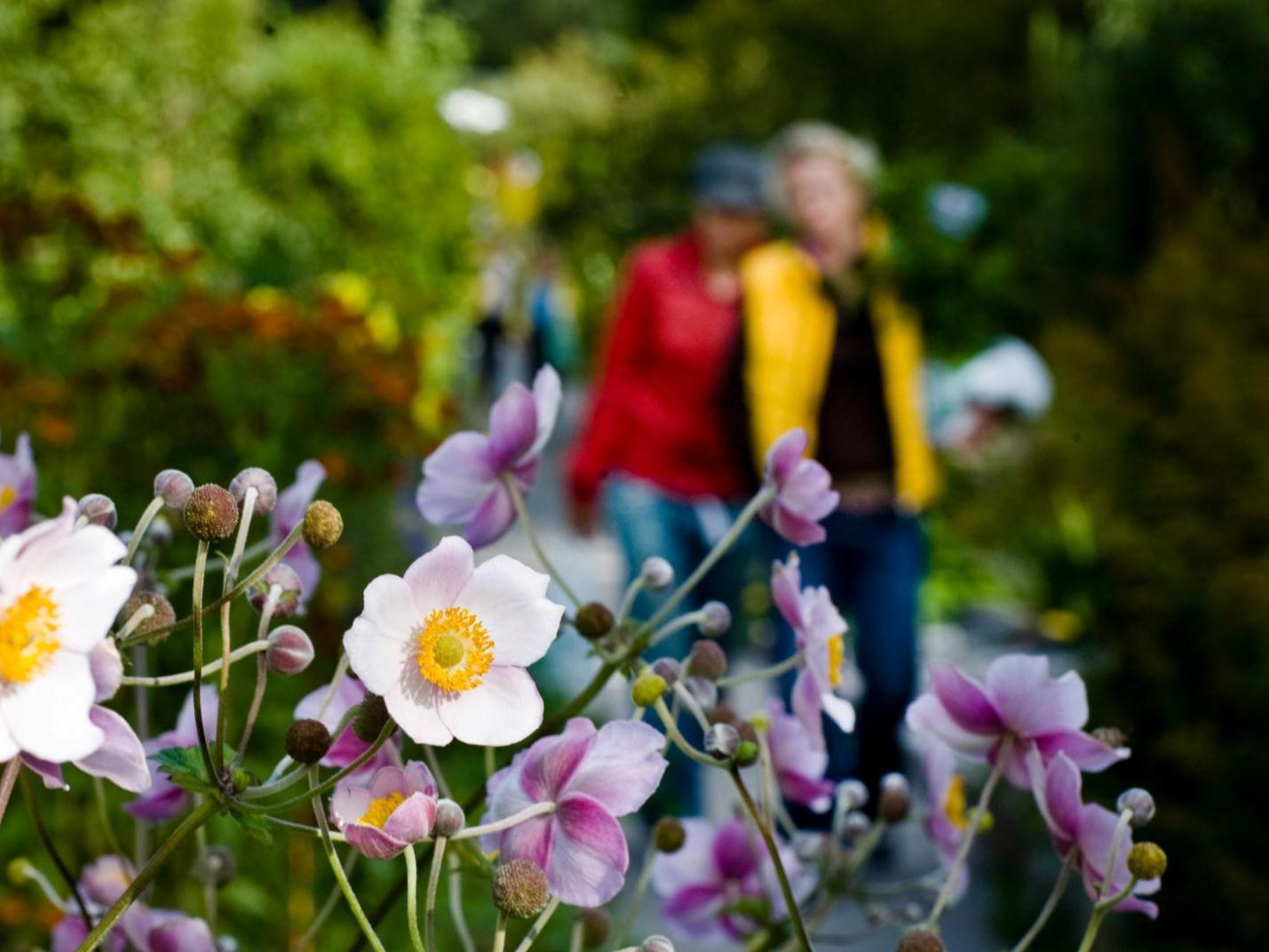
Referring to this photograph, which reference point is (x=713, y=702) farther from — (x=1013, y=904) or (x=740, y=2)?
(x=740, y=2)

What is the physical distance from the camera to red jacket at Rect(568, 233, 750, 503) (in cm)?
365

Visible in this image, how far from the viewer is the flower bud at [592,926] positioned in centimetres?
80

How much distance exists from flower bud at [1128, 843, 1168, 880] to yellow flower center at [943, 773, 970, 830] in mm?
238

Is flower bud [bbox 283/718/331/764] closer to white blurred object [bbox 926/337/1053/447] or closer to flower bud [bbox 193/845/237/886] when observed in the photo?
flower bud [bbox 193/845/237/886]

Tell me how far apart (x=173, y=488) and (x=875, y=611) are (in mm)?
3107

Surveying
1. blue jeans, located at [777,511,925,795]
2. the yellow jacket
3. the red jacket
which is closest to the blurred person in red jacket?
the red jacket

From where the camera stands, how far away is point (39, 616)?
53cm

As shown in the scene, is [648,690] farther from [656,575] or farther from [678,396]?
[678,396]

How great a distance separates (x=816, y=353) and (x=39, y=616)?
3.06 meters

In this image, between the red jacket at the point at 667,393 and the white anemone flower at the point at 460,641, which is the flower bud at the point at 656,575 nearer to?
the white anemone flower at the point at 460,641

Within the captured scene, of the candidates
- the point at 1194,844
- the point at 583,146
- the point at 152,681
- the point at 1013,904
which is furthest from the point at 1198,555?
the point at 583,146

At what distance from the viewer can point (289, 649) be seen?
0.66 metres

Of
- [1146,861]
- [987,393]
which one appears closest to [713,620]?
[1146,861]

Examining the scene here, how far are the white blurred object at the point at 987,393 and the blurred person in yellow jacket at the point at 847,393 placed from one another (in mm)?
1079
